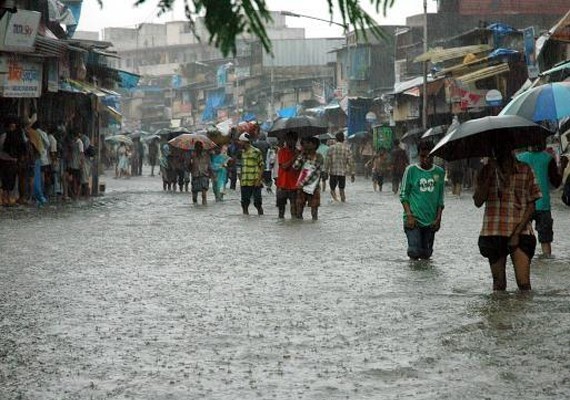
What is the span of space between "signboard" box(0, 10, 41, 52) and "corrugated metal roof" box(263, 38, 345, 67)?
59.3 metres

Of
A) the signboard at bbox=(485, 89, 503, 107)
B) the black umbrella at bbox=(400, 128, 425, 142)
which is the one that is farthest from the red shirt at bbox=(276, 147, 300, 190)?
the black umbrella at bbox=(400, 128, 425, 142)

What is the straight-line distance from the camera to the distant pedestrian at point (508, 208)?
31.7ft

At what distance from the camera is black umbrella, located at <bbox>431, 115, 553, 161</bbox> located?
9.70 m

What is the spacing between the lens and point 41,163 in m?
24.4

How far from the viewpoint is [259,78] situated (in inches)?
3278

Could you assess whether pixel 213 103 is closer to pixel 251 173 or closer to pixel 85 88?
pixel 85 88

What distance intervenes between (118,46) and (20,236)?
353 feet

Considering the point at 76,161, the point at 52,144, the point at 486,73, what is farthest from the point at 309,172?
the point at 486,73

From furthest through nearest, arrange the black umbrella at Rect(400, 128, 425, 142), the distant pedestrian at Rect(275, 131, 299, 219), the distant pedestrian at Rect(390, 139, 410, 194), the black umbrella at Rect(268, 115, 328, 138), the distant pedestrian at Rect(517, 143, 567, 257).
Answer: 1. the black umbrella at Rect(400, 128, 425, 142)
2. the distant pedestrian at Rect(390, 139, 410, 194)
3. the black umbrella at Rect(268, 115, 328, 138)
4. the distant pedestrian at Rect(275, 131, 299, 219)
5. the distant pedestrian at Rect(517, 143, 567, 257)

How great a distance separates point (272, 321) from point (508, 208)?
7.60 feet

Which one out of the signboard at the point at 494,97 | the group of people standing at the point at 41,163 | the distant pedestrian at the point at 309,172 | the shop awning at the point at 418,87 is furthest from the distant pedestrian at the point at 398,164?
the distant pedestrian at the point at 309,172

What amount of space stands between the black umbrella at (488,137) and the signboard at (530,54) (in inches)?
857

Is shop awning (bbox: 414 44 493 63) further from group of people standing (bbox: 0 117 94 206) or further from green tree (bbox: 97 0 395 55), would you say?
green tree (bbox: 97 0 395 55)

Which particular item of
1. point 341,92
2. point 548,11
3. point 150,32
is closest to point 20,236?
point 548,11
